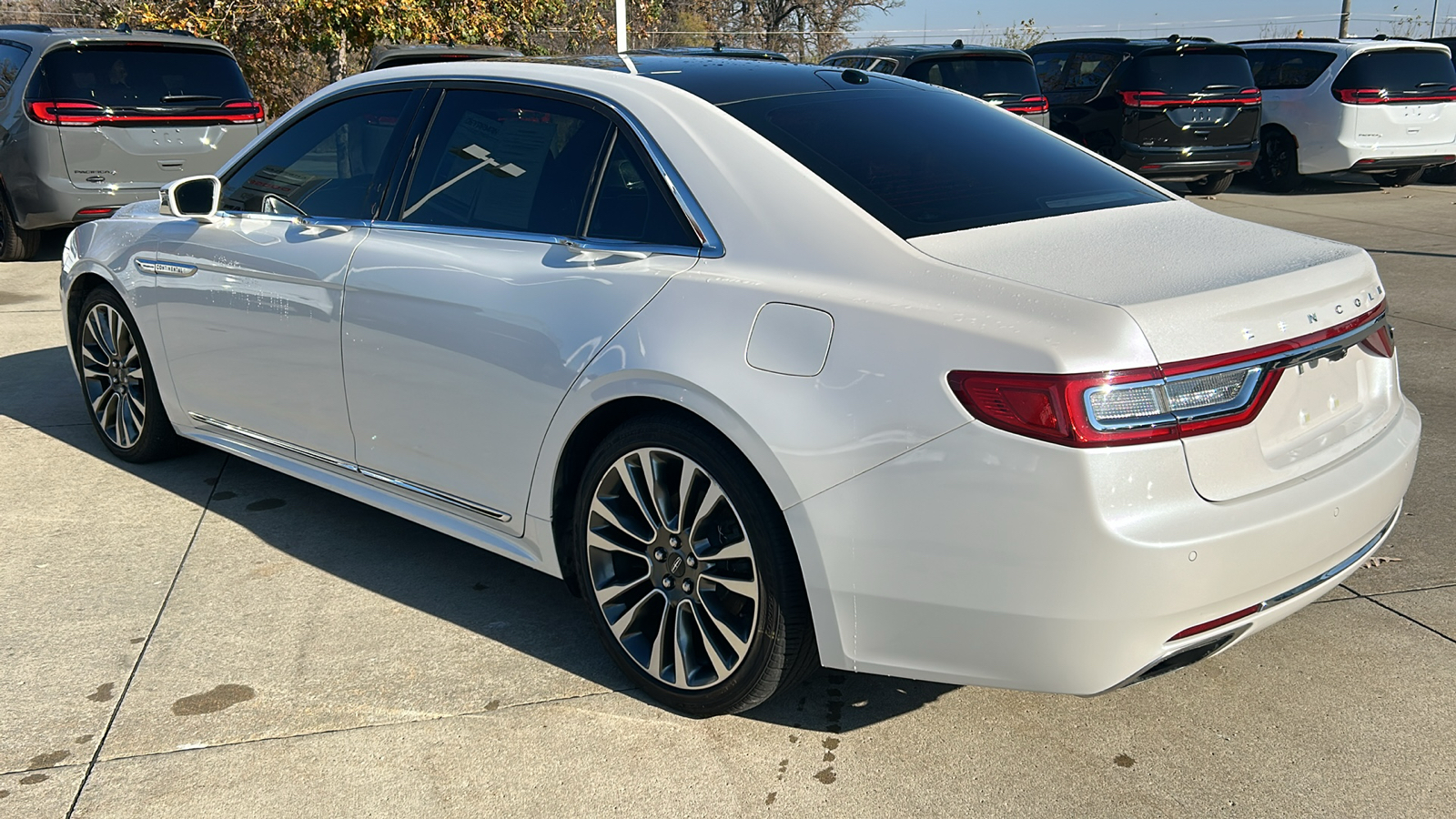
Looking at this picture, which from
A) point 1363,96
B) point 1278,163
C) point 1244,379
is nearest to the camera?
point 1244,379

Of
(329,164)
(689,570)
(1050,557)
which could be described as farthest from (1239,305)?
(329,164)

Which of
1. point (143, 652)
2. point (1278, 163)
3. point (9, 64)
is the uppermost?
point (9, 64)

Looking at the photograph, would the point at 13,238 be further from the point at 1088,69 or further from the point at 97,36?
the point at 1088,69

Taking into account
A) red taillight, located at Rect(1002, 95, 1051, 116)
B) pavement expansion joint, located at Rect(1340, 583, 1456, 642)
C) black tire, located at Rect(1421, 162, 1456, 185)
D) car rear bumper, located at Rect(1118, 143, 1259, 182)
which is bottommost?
black tire, located at Rect(1421, 162, 1456, 185)

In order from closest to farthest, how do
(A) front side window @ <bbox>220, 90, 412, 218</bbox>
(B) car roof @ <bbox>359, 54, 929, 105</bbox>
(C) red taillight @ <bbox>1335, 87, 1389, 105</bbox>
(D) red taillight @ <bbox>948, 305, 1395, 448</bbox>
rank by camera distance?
(D) red taillight @ <bbox>948, 305, 1395, 448</bbox>, (B) car roof @ <bbox>359, 54, 929, 105</bbox>, (A) front side window @ <bbox>220, 90, 412, 218</bbox>, (C) red taillight @ <bbox>1335, 87, 1389, 105</bbox>

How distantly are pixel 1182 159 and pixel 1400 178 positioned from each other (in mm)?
4185

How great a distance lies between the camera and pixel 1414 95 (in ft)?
46.1

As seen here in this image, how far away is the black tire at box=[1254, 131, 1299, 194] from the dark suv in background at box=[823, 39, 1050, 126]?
3.41 m

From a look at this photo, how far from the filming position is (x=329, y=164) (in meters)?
4.22

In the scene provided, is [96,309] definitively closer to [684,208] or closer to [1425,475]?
[684,208]

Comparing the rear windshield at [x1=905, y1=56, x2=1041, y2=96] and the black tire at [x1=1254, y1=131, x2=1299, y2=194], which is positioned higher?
the rear windshield at [x1=905, y1=56, x2=1041, y2=96]

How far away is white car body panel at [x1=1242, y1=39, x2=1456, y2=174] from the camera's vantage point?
14.1 metres

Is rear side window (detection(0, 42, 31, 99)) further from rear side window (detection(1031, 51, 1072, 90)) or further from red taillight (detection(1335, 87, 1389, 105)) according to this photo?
red taillight (detection(1335, 87, 1389, 105))

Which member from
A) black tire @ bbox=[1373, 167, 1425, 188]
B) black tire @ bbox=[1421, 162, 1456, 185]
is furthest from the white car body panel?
black tire @ bbox=[1421, 162, 1456, 185]
